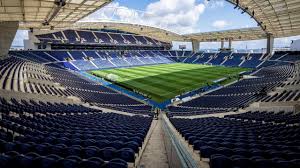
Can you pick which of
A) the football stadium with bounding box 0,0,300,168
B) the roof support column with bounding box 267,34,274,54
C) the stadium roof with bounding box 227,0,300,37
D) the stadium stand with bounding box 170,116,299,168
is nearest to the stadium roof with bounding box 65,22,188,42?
the football stadium with bounding box 0,0,300,168

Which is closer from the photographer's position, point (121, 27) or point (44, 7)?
point (44, 7)

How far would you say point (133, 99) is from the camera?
31.5 meters

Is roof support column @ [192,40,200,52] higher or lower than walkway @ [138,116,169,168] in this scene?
higher

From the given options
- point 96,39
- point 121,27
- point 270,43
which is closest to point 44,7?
point 121,27

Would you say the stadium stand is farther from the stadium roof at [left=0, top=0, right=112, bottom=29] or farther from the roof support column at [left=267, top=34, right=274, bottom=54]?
the roof support column at [left=267, top=34, right=274, bottom=54]

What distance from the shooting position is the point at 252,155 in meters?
5.82

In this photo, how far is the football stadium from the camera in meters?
6.00

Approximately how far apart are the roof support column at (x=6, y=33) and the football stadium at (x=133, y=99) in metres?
0.12

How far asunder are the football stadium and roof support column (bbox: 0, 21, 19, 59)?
12 centimetres

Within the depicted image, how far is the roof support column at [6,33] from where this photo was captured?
30656 millimetres

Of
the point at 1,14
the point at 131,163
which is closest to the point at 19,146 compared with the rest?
the point at 131,163

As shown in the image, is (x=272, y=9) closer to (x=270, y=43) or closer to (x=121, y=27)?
(x=270, y=43)

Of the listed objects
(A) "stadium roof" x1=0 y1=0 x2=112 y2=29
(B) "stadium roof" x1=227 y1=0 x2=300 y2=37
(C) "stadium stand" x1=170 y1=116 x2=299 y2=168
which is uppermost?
(B) "stadium roof" x1=227 y1=0 x2=300 y2=37

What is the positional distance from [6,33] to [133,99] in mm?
17085
